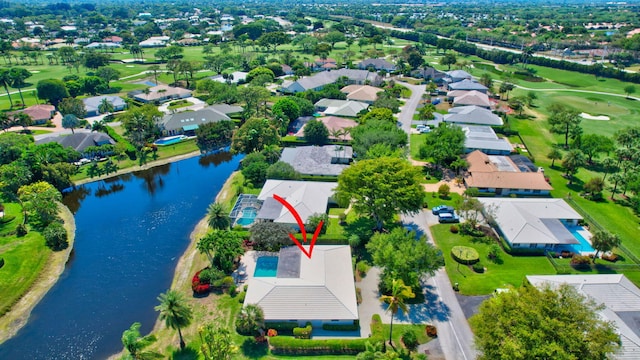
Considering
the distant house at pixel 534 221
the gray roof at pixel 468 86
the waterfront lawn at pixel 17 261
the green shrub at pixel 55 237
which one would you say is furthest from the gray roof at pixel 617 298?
the gray roof at pixel 468 86

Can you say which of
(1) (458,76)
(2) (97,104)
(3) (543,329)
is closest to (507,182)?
(3) (543,329)

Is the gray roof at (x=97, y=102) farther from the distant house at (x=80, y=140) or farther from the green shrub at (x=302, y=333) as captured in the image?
the green shrub at (x=302, y=333)

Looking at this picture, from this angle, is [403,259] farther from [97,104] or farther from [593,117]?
[97,104]

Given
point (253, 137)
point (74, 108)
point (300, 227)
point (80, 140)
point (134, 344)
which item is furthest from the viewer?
point (74, 108)

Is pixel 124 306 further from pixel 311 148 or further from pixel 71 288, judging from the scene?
pixel 311 148

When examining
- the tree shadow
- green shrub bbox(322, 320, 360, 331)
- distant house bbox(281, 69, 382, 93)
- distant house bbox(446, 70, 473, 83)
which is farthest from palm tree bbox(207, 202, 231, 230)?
distant house bbox(446, 70, 473, 83)

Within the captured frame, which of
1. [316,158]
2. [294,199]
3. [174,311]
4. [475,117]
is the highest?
[475,117]

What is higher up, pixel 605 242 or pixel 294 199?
pixel 294 199

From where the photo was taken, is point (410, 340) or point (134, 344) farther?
point (410, 340)

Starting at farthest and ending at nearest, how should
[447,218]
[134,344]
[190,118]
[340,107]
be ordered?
[340,107]
[190,118]
[447,218]
[134,344]
